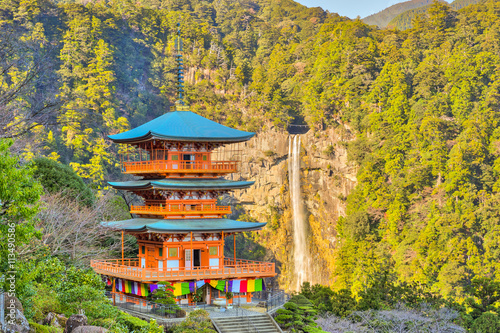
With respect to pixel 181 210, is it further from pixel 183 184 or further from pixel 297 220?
pixel 297 220

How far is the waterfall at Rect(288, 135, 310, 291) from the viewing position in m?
66.9

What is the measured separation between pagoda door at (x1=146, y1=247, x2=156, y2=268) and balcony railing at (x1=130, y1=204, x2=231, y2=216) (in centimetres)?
181

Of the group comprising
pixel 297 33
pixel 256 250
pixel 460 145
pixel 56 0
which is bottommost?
pixel 256 250

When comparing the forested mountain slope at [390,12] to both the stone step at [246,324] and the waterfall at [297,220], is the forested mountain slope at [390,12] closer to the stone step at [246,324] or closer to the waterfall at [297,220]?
the waterfall at [297,220]

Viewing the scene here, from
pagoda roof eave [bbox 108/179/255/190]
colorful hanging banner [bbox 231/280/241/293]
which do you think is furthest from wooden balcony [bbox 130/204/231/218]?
colorful hanging banner [bbox 231/280/241/293]

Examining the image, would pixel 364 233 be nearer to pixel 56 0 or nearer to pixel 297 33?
pixel 297 33

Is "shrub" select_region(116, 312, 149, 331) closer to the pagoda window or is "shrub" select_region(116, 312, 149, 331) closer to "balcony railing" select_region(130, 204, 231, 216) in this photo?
the pagoda window

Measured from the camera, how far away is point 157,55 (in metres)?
83.6

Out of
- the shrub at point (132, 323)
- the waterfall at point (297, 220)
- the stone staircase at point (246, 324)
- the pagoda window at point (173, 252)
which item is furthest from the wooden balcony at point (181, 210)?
the waterfall at point (297, 220)

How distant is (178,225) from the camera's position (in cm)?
2662

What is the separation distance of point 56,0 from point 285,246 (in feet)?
203

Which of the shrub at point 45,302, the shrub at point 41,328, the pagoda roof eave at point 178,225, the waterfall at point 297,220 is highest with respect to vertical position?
the pagoda roof eave at point 178,225

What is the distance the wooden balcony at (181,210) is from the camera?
2781 cm

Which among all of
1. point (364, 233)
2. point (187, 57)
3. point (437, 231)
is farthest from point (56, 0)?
point (437, 231)
